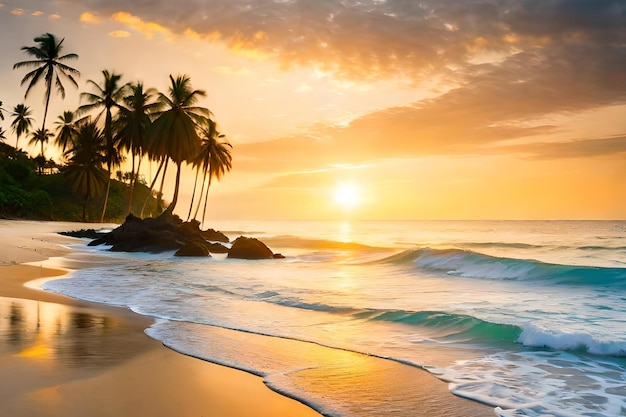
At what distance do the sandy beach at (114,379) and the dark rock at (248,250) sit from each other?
2025cm

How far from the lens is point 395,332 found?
30.0ft

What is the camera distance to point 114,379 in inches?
210

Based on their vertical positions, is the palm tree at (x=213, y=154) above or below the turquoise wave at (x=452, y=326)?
above

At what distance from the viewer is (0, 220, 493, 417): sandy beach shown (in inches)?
178

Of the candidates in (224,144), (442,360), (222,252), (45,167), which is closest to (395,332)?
(442,360)

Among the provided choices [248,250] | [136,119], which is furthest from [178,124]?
[248,250]

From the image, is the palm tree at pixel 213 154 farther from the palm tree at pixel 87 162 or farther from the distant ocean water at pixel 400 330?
the distant ocean water at pixel 400 330

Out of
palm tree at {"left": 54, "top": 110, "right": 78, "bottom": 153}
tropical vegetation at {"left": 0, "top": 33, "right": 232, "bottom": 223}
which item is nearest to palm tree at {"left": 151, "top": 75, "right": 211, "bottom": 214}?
tropical vegetation at {"left": 0, "top": 33, "right": 232, "bottom": 223}

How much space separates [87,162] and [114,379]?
59.1 meters

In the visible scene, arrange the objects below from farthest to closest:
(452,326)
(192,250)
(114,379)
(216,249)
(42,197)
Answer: (42,197) → (216,249) → (192,250) → (452,326) → (114,379)

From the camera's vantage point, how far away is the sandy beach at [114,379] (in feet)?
14.9

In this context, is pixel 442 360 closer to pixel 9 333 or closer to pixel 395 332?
pixel 395 332

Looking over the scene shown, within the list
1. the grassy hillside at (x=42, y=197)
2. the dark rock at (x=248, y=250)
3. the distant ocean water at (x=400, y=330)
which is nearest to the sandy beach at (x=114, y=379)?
the distant ocean water at (x=400, y=330)

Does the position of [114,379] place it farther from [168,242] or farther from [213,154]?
[213,154]
